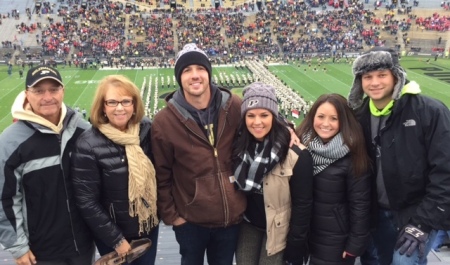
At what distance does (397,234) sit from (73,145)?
265 centimetres

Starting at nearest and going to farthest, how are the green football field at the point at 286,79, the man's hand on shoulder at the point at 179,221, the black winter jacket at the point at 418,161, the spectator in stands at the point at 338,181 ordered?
the black winter jacket at the point at 418,161 → the spectator in stands at the point at 338,181 → the man's hand on shoulder at the point at 179,221 → the green football field at the point at 286,79

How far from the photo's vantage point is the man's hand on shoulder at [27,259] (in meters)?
3.29

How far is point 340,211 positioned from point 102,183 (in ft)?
6.00

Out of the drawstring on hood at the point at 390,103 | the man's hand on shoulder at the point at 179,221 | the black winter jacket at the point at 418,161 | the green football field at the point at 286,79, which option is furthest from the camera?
the green football field at the point at 286,79

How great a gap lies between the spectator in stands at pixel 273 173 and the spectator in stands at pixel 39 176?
1330 mm

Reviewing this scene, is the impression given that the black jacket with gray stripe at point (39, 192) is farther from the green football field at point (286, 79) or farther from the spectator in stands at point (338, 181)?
the green football field at point (286, 79)

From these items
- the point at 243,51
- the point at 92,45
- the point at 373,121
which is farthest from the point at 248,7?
the point at 373,121

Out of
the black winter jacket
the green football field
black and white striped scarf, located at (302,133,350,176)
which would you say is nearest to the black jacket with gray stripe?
black and white striped scarf, located at (302,133,350,176)

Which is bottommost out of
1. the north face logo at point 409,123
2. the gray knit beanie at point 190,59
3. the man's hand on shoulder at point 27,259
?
the man's hand on shoulder at point 27,259

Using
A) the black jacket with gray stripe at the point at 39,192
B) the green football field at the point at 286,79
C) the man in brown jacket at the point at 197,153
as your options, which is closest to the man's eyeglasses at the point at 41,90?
the black jacket with gray stripe at the point at 39,192

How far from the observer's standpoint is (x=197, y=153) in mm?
3281

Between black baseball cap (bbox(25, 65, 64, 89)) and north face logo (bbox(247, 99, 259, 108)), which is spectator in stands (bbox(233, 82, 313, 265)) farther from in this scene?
black baseball cap (bbox(25, 65, 64, 89))

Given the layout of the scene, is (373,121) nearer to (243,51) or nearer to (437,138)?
(437,138)

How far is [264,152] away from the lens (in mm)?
3232
